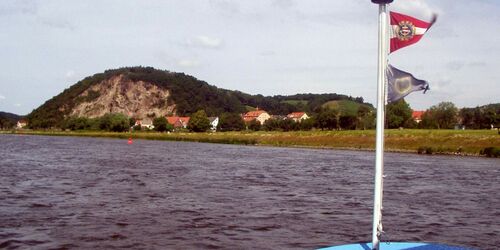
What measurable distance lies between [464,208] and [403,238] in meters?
7.72

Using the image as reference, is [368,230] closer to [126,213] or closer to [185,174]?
[126,213]

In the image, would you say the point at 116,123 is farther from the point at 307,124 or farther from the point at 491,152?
the point at 491,152

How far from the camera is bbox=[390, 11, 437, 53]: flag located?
8.38m

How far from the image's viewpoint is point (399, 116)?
462 ft

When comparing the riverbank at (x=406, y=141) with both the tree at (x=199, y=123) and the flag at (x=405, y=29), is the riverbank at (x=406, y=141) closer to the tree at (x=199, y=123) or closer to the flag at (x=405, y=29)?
the tree at (x=199, y=123)

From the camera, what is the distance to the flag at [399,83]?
848 cm

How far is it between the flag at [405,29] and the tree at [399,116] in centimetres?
13309

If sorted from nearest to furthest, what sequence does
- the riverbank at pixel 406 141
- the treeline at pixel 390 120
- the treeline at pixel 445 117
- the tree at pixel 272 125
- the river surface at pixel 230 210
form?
the river surface at pixel 230 210 < the riverbank at pixel 406 141 < the treeline at pixel 445 117 < the treeline at pixel 390 120 < the tree at pixel 272 125

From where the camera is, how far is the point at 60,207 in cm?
2127

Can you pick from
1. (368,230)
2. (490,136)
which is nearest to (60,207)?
(368,230)

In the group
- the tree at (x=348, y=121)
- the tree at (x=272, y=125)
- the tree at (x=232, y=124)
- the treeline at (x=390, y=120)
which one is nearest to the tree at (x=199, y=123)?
the treeline at (x=390, y=120)

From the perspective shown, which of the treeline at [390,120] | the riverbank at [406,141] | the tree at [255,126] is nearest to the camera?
the riverbank at [406,141]

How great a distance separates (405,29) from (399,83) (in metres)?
0.86

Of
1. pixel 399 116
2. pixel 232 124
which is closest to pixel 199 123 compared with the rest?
pixel 232 124
